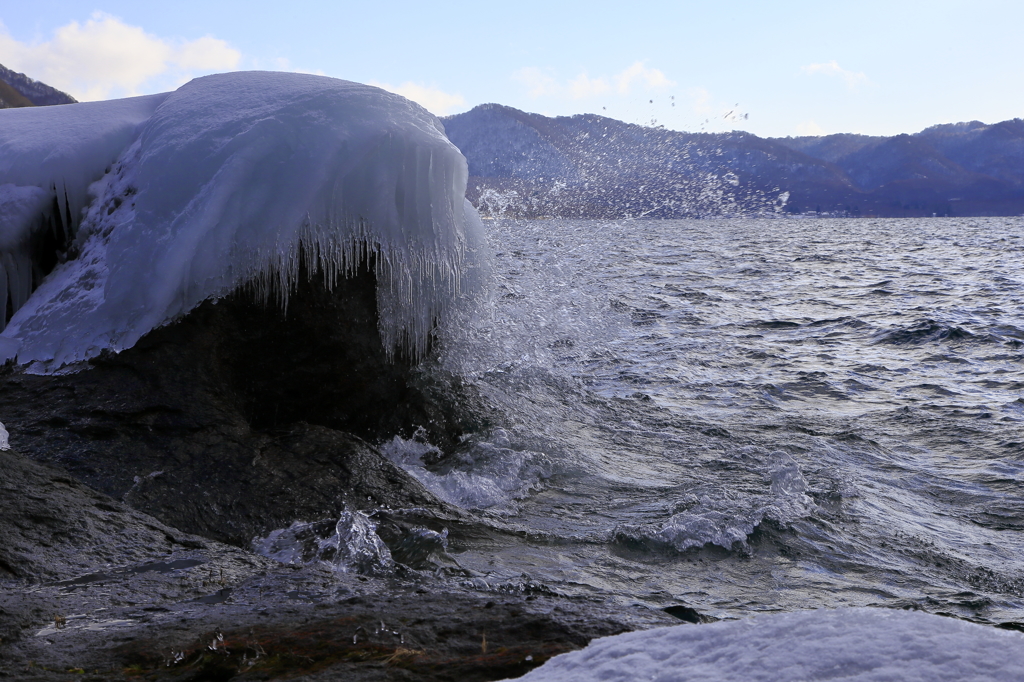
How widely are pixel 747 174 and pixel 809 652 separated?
13243 cm

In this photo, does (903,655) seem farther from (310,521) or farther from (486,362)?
(486,362)

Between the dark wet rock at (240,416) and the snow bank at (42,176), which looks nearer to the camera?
the dark wet rock at (240,416)

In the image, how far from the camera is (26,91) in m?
→ 60.2

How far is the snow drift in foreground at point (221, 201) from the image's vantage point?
14.5 feet

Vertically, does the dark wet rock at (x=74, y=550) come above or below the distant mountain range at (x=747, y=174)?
below

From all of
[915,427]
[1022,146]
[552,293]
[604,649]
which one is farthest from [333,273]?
[1022,146]

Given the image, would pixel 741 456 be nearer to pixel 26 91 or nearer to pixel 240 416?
pixel 240 416

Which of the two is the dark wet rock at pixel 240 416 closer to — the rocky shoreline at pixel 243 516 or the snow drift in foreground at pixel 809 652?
the rocky shoreline at pixel 243 516

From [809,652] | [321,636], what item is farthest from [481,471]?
[809,652]

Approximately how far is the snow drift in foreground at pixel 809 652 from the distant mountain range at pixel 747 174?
7293cm

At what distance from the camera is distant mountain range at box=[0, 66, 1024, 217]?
97.1m

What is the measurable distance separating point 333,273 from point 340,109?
3.70 ft

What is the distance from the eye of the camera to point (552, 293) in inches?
437

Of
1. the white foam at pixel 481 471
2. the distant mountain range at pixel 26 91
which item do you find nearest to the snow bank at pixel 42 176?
the white foam at pixel 481 471
